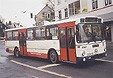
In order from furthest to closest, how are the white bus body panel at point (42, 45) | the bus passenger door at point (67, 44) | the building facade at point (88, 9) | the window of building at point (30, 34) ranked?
the building facade at point (88, 9) < the window of building at point (30, 34) < the white bus body panel at point (42, 45) < the bus passenger door at point (67, 44)

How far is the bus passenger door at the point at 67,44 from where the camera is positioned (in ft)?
42.9

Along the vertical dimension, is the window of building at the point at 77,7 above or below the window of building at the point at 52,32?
above

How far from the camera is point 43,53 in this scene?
16.2m

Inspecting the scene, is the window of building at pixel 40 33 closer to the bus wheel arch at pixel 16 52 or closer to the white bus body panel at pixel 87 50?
the white bus body panel at pixel 87 50

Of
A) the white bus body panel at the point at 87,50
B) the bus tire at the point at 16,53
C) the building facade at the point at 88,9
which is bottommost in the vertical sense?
the bus tire at the point at 16,53

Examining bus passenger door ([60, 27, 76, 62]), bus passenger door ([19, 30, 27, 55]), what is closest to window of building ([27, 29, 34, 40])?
bus passenger door ([19, 30, 27, 55])

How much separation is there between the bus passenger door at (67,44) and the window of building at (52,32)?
2.10 ft

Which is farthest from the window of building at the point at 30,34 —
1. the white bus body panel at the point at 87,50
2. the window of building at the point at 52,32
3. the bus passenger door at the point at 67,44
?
the white bus body panel at the point at 87,50

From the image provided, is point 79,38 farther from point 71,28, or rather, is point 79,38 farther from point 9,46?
point 9,46

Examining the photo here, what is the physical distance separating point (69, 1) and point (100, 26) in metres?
25.2

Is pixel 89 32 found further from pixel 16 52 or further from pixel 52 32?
pixel 16 52

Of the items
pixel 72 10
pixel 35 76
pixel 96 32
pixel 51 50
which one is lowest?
pixel 35 76

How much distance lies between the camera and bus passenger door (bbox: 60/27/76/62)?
13.1 m

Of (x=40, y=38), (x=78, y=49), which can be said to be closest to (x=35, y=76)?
(x=78, y=49)
